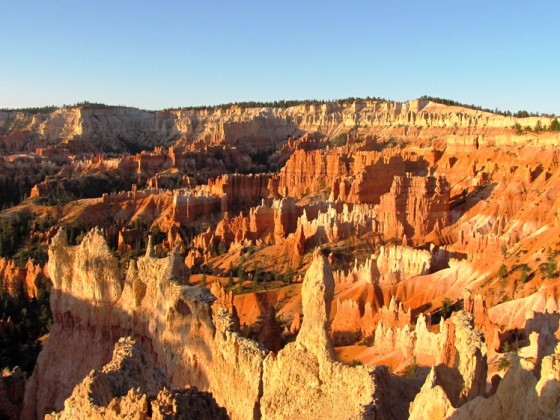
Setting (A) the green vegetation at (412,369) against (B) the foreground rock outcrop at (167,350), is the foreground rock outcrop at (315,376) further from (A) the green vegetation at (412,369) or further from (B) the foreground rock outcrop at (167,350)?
(A) the green vegetation at (412,369)

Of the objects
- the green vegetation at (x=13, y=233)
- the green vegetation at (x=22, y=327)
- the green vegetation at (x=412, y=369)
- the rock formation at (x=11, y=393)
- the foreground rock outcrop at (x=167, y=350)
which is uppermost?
the foreground rock outcrop at (x=167, y=350)

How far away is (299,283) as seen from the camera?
3894cm

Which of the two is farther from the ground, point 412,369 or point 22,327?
point 412,369

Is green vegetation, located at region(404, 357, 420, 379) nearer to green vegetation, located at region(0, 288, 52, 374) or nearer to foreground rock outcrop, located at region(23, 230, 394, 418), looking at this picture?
foreground rock outcrop, located at region(23, 230, 394, 418)

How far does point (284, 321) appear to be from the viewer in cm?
3089

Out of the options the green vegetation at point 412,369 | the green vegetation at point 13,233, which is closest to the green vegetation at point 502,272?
the green vegetation at point 412,369

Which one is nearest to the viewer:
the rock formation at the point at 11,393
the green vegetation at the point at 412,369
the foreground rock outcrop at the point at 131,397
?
the foreground rock outcrop at the point at 131,397

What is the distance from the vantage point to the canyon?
35.2 ft

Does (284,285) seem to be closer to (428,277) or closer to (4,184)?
(428,277)

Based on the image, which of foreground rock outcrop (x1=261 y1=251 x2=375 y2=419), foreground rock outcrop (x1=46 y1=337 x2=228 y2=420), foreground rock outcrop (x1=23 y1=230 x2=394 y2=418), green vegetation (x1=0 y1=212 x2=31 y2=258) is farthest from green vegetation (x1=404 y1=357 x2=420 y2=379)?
green vegetation (x1=0 y1=212 x2=31 y2=258)

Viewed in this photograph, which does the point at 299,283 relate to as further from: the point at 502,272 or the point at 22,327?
the point at 22,327

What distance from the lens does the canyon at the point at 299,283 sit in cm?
1073

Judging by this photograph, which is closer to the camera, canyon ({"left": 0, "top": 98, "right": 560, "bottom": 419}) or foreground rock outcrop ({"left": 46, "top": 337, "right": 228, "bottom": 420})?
foreground rock outcrop ({"left": 46, "top": 337, "right": 228, "bottom": 420})

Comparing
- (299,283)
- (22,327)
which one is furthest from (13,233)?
(299,283)
